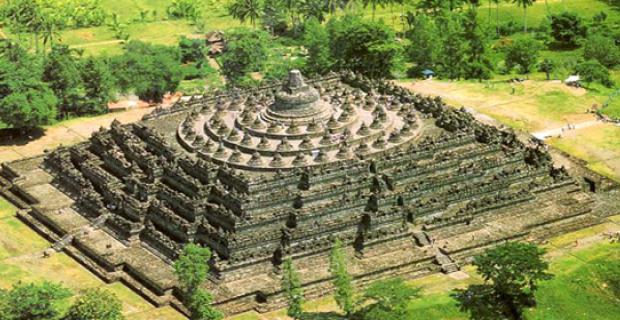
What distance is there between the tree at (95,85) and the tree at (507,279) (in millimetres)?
51944

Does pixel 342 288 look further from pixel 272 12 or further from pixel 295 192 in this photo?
pixel 272 12

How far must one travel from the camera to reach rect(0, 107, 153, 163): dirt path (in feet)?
312

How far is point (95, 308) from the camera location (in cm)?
6034

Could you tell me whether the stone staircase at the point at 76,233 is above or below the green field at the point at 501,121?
above

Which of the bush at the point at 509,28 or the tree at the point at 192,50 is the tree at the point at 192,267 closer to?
the tree at the point at 192,50

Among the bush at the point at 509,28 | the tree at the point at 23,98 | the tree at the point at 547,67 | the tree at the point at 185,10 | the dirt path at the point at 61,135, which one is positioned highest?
the tree at the point at 23,98

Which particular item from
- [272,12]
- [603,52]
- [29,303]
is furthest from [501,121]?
[272,12]

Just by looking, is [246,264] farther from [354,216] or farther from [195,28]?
[195,28]

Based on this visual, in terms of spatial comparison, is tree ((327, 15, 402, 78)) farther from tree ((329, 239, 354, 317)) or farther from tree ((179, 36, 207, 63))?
tree ((329, 239, 354, 317))

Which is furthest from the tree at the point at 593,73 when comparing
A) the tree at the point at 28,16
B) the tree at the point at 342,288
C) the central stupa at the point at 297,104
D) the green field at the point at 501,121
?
the tree at the point at 28,16

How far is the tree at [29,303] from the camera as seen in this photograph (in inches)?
2379

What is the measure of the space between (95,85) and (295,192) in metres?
39.4

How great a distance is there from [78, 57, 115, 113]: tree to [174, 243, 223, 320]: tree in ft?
140

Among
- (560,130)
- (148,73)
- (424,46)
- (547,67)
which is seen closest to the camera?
(560,130)
